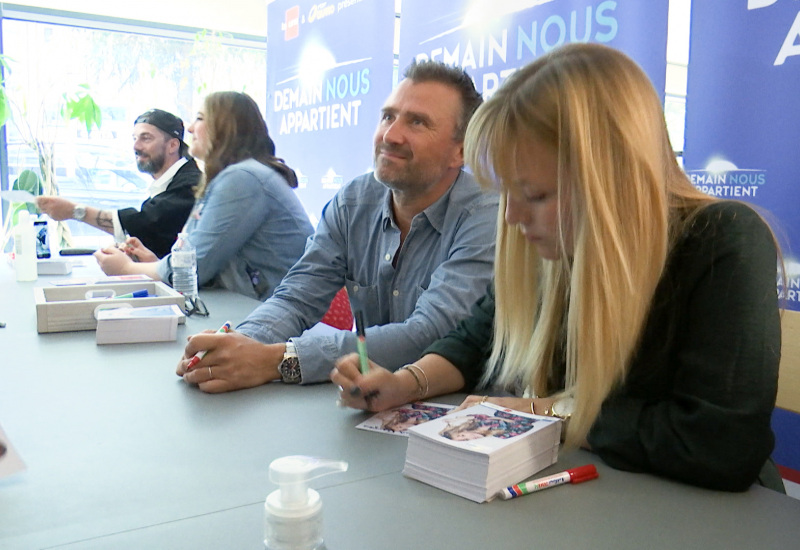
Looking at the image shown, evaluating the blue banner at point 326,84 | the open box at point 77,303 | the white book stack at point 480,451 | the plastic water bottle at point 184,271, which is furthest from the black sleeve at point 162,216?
the white book stack at point 480,451

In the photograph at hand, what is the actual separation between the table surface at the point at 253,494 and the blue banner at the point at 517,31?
1.21 metres

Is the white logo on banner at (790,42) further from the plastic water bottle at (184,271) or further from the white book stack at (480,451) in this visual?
the plastic water bottle at (184,271)

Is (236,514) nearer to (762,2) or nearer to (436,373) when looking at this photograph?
(436,373)

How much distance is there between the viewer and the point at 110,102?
600cm

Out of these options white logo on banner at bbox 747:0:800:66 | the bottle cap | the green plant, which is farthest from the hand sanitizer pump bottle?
the green plant

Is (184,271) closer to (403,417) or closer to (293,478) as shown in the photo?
(403,417)

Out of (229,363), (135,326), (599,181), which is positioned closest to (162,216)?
(135,326)

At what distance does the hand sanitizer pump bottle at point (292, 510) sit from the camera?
66 cm

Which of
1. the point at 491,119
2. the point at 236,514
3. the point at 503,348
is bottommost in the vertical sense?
the point at 236,514

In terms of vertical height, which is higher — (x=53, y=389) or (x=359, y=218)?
(x=359, y=218)

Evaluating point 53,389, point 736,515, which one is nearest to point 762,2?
point 736,515

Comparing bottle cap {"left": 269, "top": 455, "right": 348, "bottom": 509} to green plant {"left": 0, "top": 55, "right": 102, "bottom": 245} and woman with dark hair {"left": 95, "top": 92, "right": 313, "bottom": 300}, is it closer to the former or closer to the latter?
woman with dark hair {"left": 95, "top": 92, "right": 313, "bottom": 300}

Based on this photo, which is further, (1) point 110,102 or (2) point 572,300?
(1) point 110,102

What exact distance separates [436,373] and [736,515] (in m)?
0.58
